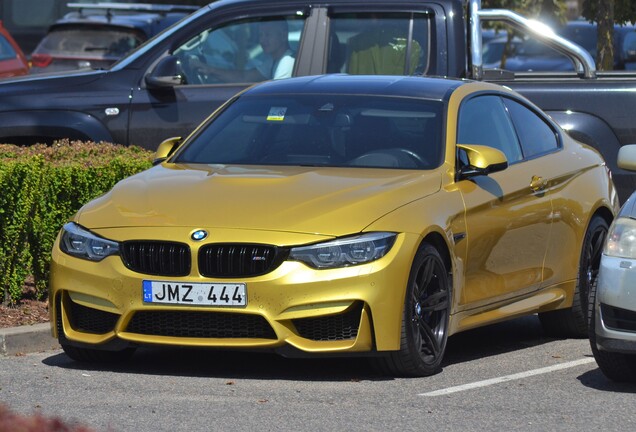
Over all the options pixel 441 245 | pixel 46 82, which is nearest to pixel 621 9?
pixel 46 82

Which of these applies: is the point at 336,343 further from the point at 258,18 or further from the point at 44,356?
the point at 258,18

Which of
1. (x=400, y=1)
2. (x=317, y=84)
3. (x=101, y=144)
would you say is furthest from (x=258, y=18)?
(x=317, y=84)

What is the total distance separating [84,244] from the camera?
779cm

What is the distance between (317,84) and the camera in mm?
9195

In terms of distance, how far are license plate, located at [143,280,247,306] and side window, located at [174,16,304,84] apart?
459cm

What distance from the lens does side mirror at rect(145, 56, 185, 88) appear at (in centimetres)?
1148

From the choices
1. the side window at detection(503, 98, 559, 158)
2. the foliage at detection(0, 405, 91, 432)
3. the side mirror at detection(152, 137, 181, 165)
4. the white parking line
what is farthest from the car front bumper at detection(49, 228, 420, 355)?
the foliage at detection(0, 405, 91, 432)

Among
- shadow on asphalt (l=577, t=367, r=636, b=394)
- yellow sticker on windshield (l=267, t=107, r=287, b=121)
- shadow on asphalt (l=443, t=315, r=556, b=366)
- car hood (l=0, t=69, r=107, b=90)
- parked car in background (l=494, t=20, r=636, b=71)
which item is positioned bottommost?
parked car in background (l=494, t=20, r=636, b=71)

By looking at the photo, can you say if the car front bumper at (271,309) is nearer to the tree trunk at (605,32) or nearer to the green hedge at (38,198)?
the green hedge at (38,198)

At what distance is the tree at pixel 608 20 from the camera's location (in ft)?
60.1

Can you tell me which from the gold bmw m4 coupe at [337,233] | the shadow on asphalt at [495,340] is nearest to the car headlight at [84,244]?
the gold bmw m4 coupe at [337,233]

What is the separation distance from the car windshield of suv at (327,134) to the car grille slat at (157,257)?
1257 mm

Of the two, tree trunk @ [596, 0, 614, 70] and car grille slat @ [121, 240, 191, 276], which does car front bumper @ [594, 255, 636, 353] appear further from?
tree trunk @ [596, 0, 614, 70]

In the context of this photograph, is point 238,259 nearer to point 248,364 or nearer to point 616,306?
point 248,364
